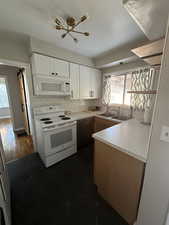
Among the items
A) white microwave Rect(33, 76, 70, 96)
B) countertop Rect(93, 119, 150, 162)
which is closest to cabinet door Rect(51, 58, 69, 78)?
white microwave Rect(33, 76, 70, 96)

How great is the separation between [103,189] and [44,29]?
2709mm

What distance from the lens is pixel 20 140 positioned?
3.20 m

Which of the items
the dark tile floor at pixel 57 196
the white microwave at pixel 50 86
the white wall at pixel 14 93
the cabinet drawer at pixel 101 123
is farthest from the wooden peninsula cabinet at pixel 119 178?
the white wall at pixel 14 93

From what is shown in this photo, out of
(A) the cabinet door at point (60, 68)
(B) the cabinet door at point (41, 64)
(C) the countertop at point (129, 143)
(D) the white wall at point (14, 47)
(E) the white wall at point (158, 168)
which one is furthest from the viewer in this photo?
(A) the cabinet door at point (60, 68)

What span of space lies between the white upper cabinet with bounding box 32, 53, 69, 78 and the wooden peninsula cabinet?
72.2 inches

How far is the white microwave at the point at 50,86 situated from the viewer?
83.2 inches

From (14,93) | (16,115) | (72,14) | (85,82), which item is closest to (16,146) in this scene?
(16,115)

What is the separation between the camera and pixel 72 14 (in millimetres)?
1358

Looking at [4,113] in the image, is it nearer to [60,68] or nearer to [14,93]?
[14,93]

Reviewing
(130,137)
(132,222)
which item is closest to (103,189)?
(132,222)

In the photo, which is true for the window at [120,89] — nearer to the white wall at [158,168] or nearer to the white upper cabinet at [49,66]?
the white upper cabinet at [49,66]

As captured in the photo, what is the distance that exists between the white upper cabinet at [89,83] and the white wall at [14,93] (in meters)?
2.76

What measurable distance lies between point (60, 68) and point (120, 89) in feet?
5.98

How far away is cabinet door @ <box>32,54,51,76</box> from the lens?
2.01 m
